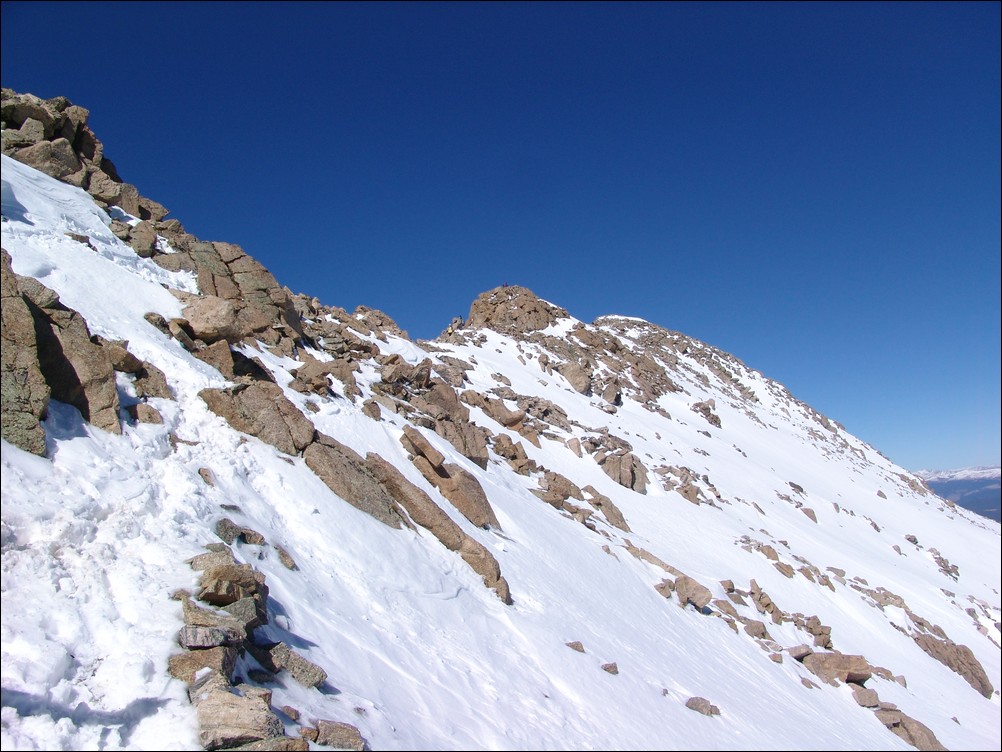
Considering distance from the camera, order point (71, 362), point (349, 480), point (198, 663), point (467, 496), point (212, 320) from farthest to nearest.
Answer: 1. point (467, 496)
2. point (212, 320)
3. point (349, 480)
4. point (71, 362)
5. point (198, 663)

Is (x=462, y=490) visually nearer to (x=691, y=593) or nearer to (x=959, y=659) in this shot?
(x=691, y=593)

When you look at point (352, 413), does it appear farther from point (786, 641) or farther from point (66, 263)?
point (786, 641)

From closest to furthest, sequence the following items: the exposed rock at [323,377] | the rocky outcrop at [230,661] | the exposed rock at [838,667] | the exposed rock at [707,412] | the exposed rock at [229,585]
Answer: the rocky outcrop at [230,661], the exposed rock at [229,585], the exposed rock at [323,377], the exposed rock at [838,667], the exposed rock at [707,412]

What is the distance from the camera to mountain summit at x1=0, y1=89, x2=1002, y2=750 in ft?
22.3

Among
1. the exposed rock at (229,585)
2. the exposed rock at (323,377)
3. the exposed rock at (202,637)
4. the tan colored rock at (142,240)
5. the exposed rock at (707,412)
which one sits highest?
the exposed rock at (707,412)

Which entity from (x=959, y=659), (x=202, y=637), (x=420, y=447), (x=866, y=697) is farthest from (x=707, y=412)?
(x=202, y=637)

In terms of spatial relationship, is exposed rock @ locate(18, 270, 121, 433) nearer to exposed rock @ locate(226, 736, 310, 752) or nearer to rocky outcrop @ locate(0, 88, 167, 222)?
exposed rock @ locate(226, 736, 310, 752)

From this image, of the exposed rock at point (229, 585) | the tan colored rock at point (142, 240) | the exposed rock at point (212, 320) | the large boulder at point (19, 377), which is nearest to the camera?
the exposed rock at point (229, 585)

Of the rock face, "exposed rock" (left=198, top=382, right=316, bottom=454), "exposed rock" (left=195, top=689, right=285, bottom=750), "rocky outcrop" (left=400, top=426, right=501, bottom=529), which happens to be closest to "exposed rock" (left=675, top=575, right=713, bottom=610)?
"rocky outcrop" (left=400, top=426, right=501, bottom=529)

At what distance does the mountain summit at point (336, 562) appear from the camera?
681cm

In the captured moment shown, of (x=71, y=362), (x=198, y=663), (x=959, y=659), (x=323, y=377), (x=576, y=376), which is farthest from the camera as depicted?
(x=576, y=376)

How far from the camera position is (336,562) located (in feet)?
36.6

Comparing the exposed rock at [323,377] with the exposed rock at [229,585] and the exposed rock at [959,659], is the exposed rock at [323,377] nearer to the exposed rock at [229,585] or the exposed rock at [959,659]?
the exposed rock at [229,585]

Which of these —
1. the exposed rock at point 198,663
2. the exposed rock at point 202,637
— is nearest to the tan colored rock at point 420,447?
the exposed rock at point 202,637
